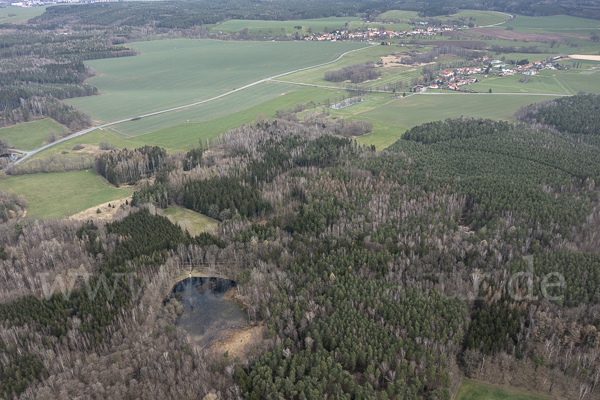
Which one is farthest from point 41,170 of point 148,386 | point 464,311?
point 464,311

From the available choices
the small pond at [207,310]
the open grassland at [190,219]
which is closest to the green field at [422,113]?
the open grassland at [190,219]

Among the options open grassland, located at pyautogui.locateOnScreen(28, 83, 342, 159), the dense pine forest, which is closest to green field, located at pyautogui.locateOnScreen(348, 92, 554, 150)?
the dense pine forest

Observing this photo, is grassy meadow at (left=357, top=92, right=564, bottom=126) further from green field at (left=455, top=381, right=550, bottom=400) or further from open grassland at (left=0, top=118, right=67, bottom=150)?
green field at (left=455, top=381, right=550, bottom=400)

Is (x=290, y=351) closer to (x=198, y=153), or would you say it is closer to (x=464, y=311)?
(x=464, y=311)

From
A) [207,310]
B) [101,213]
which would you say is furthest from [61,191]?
[207,310]

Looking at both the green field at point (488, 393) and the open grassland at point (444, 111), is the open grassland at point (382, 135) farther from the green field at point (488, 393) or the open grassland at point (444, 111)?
the green field at point (488, 393)
